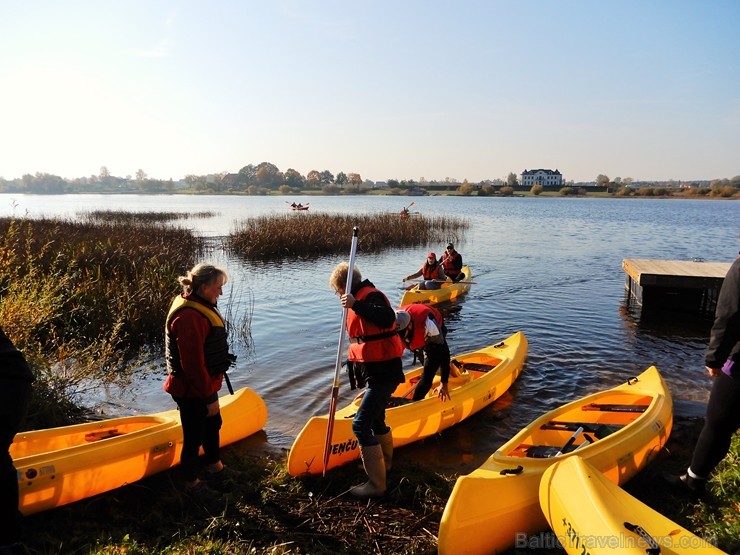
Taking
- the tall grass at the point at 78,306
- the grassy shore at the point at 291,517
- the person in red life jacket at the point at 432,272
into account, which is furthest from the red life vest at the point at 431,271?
the grassy shore at the point at 291,517

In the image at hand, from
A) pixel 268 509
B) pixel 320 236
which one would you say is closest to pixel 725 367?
pixel 268 509

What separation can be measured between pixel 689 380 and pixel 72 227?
19024mm

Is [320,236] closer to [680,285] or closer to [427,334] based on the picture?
[680,285]

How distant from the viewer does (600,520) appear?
2.89m

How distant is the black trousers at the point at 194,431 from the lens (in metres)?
3.74

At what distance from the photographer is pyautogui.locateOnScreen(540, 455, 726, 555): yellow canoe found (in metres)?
2.70

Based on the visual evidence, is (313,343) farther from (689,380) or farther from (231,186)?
(231,186)

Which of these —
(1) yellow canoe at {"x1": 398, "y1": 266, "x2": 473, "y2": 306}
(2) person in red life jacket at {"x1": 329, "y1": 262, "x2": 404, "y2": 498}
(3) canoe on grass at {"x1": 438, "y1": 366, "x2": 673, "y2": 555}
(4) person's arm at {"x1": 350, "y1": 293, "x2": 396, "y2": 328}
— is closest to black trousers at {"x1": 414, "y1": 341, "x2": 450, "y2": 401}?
(3) canoe on grass at {"x1": 438, "y1": 366, "x2": 673, "y2": 555}

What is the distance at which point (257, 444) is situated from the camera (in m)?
5.52

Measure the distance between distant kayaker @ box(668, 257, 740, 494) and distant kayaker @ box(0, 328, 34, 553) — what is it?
415 cm

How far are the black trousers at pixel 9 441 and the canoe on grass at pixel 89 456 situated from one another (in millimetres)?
601

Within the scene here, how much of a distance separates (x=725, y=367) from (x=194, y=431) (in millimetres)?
3769

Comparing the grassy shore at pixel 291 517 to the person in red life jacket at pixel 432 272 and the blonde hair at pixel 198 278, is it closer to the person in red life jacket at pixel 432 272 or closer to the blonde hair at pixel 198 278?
the blonde hair at pixel 198 278

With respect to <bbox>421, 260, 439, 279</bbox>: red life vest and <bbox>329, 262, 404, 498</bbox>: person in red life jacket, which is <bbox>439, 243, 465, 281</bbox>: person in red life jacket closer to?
<bbox>421, 260, 439, 279</bbox>: red life vest
